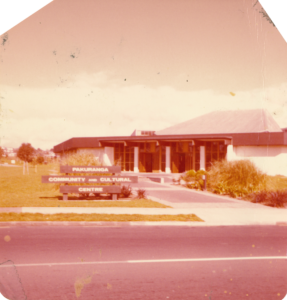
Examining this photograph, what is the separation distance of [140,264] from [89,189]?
9.85m

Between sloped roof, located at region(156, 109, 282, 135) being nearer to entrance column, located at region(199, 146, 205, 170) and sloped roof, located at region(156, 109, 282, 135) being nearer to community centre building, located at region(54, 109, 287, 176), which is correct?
community centre building, located at region(54, 109, 287, 176)

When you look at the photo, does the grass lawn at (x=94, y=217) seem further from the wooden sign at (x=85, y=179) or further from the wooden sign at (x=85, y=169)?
the wooden sign at (x=85, y=169)

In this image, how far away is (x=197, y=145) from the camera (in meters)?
40.0

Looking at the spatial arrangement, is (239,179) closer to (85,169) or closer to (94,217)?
(85,169)

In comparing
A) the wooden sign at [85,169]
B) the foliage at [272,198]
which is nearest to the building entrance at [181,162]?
the foliage at [272,198]

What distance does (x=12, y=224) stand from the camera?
9.95 meters

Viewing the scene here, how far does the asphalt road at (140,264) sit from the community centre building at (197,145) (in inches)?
1068

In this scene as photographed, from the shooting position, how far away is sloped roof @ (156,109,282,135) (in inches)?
1585

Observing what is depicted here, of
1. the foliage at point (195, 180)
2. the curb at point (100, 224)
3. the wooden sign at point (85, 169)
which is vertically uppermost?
the wooden sign at point (85, 169)

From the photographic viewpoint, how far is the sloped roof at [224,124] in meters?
40.2

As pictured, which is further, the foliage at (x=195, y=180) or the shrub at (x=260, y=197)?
the foliage at (x=195, y=180)

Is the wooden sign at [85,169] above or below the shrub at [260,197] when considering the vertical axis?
above

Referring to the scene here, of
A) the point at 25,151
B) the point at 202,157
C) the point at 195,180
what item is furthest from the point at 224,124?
the point at 25,151

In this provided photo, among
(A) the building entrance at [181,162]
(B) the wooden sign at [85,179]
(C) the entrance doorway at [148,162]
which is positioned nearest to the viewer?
(B) the wooden sign at [85,179]
